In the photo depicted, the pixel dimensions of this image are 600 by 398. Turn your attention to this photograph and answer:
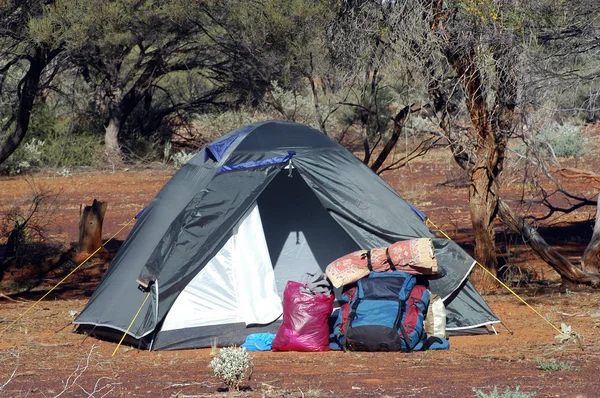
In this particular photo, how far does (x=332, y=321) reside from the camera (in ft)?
24.9

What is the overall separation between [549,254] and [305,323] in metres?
4.19

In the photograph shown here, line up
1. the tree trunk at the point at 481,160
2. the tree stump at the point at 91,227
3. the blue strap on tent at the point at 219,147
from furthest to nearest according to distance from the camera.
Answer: the tree stump at the point at 91,227 < the tree trunk at the point at 481,160 < the blue strap on tent at the point at 219,147

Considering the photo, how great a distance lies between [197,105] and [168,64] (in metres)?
2.71

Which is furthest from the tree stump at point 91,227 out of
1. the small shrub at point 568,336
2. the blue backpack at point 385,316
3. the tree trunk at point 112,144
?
the tree trunk at point 112,144

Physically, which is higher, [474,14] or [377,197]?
[474,14]

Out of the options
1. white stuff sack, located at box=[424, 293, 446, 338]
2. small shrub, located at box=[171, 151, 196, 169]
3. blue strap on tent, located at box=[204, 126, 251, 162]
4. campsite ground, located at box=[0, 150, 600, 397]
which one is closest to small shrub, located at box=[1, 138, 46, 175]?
small shrub, located at box=[171, 151, 196, 169]

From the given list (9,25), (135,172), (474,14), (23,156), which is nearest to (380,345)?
(474,14)

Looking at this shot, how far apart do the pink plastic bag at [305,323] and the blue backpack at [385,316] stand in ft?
0.51

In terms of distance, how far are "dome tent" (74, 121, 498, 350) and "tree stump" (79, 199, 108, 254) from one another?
476 centimetres

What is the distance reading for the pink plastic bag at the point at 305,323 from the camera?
6.94 meters

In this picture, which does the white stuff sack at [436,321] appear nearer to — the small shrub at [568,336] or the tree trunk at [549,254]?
the small shrub at [568,336]

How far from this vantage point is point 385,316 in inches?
266

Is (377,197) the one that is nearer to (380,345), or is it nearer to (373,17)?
(380,345)

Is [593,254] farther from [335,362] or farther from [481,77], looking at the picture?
[335,362]
